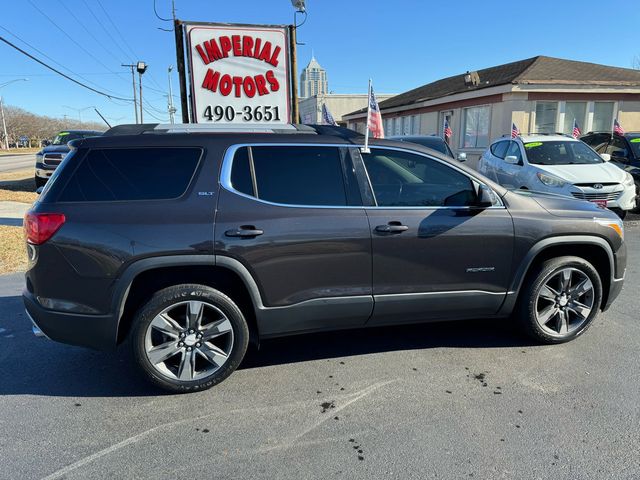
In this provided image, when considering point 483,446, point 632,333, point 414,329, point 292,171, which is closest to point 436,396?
point 483,446

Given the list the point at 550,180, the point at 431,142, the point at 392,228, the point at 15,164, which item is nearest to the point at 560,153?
the point at 550,180

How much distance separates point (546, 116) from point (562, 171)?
876 centimetres

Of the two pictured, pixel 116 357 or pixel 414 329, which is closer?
pixel 116 357

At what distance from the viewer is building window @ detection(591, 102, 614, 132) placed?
55.5ft

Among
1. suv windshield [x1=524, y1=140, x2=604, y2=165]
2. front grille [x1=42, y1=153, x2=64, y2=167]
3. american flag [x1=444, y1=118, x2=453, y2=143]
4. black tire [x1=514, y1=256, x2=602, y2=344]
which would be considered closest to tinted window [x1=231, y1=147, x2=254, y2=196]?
black tire [x1=514, y1=256, x2=602, y2=344]

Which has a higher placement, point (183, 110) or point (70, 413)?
point (183, 110)

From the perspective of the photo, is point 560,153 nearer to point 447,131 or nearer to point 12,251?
point 447,131

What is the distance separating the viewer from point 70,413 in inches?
123

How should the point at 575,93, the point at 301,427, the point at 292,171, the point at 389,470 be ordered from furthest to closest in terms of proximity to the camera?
the point at 575,93 → the point at 292,171 → the point at 301,427 → the point at 389,470

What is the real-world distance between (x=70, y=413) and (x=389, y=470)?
6.87ft

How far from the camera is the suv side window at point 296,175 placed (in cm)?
338

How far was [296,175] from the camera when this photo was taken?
11.4 ft

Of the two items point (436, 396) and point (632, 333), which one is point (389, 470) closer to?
point (436, 396)

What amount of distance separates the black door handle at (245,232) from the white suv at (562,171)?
7.22 m
